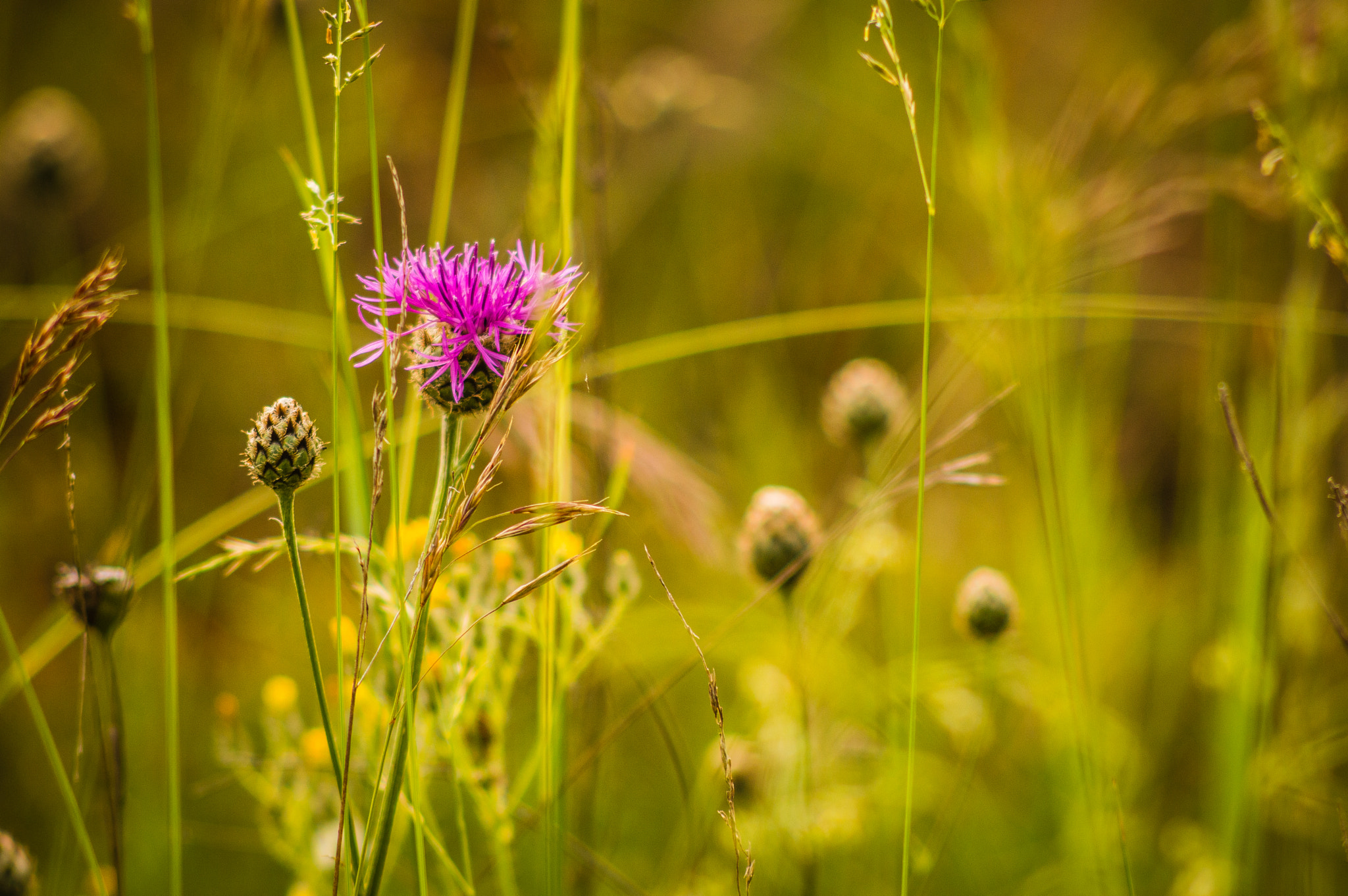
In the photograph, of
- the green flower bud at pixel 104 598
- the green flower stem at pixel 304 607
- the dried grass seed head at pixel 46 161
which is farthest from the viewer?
the dried grass seed head at pixel 46 161

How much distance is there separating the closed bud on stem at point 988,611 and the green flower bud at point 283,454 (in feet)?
4.35

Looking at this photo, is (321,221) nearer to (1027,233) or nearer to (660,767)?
(1027,233)

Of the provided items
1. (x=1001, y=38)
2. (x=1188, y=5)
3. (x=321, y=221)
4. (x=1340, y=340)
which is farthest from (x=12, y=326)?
(x=1188, y=5)

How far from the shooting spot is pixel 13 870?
4.05 feet

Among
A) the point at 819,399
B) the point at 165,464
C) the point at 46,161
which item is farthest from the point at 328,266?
the point at 46,161

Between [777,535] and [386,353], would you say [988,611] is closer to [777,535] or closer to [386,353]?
[777,535]

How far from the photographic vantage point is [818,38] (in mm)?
5074

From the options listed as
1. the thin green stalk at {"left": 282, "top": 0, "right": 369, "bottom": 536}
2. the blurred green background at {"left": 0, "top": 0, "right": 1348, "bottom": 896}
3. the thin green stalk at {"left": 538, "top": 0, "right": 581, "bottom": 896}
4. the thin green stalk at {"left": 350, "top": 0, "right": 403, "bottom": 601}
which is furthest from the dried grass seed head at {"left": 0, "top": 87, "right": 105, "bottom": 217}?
the thin green stalk at {"left": 350, "top": 0, "right": 403, "bottom": 601}

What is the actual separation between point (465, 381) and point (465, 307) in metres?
0.09

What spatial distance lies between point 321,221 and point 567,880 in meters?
1.49

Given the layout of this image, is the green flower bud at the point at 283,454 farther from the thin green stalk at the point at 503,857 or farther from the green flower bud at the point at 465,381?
the thin green stalk at the point at 503,857

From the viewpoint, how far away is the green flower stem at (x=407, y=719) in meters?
0.83

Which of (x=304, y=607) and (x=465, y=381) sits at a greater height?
(x=465, y=381)

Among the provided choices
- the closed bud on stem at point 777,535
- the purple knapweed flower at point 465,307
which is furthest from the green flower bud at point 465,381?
the closed bud on stem at point 777,535
